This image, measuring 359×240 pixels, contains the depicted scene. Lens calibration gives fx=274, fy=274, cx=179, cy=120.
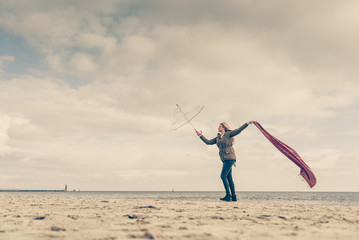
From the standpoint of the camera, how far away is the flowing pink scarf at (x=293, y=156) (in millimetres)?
8586

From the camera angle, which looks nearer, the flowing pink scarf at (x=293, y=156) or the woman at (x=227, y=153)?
the woman at (x=227, y=153)

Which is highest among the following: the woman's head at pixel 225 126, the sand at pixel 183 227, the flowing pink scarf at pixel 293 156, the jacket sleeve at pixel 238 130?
the woman's head at pixel 225 126

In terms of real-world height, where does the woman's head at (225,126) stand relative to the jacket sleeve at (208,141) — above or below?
above

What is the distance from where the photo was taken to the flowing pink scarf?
859cm

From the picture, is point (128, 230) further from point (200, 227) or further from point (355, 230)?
point (355, 230)

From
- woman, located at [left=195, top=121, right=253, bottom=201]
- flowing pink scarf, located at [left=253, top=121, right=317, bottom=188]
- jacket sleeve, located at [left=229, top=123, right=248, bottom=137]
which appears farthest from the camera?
flowing pink scarf, located at [left=253, top=121, right=317, bottom=188]

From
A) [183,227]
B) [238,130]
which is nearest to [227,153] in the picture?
[238,130]

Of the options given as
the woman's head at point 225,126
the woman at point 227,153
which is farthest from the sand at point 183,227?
the woman's head at point 225,126

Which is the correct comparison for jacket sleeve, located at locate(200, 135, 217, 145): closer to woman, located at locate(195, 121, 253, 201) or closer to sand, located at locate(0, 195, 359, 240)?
woman, located at locate(195, 121, 253, 201)

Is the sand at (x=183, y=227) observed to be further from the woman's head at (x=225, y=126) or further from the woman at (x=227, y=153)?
the woman's head at (x=225, y=126)

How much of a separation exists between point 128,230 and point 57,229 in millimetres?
981

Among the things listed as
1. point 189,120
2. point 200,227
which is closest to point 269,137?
point 189,120

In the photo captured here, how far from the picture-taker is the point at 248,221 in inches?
173

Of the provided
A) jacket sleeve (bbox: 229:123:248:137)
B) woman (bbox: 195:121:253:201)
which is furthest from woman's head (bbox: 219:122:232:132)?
jacket sleeve (bbox: 229:123:248:137)
